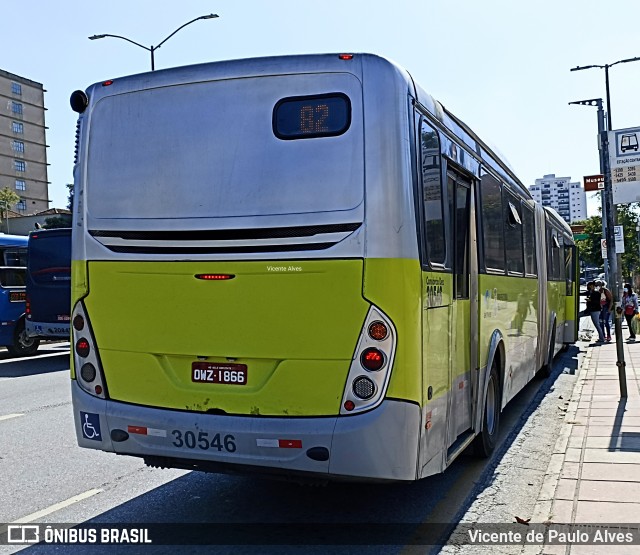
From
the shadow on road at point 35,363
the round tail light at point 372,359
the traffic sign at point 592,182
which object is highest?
the traffic sign at point 592,182

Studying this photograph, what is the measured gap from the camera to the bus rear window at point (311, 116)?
4758 millimetres

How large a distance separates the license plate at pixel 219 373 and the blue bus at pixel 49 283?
485 inches

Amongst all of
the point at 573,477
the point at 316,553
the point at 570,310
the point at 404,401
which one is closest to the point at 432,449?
the point at 404,401

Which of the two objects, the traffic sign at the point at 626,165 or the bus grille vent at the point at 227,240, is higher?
the traffic sign at the point at 626,165

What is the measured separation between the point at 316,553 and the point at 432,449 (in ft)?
3.34

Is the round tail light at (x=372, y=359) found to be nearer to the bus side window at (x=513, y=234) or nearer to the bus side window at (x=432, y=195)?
the bus side window at (x=432, y=195)

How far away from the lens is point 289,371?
4.75 m

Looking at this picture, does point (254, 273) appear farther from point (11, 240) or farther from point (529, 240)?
point (11, 240)

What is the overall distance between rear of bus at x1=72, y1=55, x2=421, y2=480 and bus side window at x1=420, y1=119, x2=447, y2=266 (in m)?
0.35

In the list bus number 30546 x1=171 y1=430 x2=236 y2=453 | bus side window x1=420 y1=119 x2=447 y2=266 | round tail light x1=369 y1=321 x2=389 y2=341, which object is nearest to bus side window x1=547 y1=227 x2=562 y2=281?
bus side window x1=420 y1=119 x2=447 y2=266

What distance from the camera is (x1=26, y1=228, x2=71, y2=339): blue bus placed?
54.3ft

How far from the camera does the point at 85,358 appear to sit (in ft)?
17.9

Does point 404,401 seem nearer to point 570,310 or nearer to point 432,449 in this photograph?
point 432,449

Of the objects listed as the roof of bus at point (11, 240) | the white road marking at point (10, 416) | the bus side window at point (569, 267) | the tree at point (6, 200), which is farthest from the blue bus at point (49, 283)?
the tree at point (6, 200)
